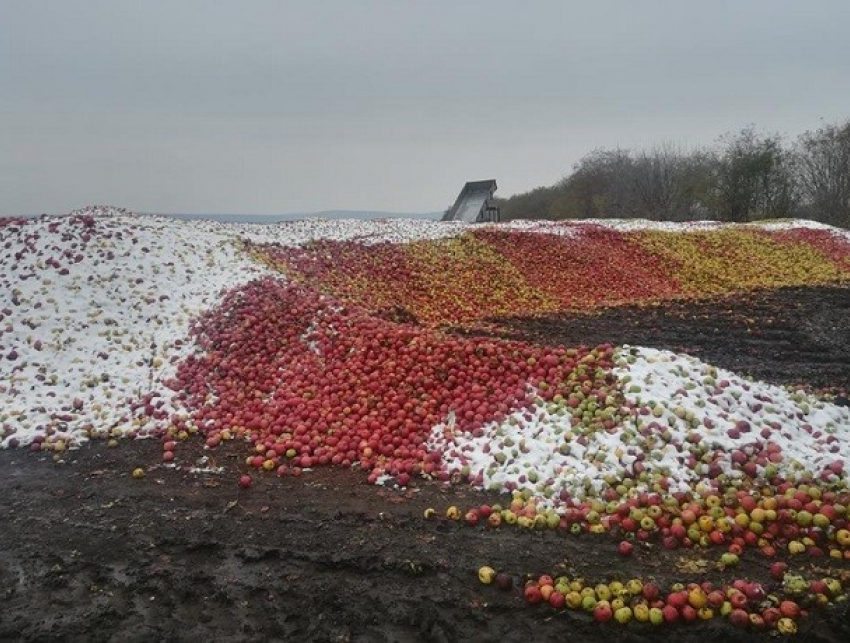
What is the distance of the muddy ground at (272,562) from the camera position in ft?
14.6

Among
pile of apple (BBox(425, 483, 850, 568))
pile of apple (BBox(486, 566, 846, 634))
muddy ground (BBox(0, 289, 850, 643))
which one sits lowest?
muddy ground (BBox(0, 289, 850, 643))

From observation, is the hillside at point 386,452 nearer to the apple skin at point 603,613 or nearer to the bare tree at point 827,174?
the apple skin at point 603,613

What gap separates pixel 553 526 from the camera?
5477 millimetres

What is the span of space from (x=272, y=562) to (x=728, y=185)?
44483 mm

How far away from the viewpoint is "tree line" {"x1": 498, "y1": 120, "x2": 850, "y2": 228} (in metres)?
39.5

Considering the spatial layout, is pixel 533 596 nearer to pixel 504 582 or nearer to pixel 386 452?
pixel 504 582

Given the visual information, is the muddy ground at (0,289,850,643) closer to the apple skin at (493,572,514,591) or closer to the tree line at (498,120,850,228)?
the apple skin at (493,572,514,591)

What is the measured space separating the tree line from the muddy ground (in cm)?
4215

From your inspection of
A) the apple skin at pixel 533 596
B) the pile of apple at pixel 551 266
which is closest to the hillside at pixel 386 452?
the apple skin at pixel 533 596

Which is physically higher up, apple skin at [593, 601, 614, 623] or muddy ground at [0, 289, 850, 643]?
apple skin at [593, 601, 614, 623]

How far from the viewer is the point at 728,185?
1642 inches

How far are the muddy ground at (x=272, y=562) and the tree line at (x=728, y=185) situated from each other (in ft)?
138

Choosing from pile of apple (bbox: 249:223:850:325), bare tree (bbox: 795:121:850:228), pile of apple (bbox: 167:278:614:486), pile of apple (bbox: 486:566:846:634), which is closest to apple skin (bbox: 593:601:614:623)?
pile of apple (bbox: 486:566:846:634)

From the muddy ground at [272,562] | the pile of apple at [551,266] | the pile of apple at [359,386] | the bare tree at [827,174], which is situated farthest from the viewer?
the bare tree at [827,174]
